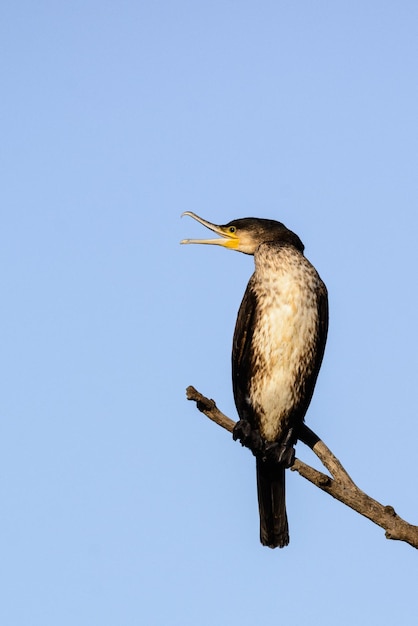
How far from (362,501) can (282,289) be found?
1910 mm

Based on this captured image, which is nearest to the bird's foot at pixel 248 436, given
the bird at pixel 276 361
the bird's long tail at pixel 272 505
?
the bird at pixel 276 361

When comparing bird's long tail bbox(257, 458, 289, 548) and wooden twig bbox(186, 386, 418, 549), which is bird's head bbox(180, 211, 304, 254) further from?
wooden twig bbox(186, 386, 418, 549)

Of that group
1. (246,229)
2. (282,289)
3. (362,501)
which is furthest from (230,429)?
(246,229)

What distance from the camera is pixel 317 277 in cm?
777

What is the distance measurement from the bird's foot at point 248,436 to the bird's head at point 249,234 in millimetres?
1448

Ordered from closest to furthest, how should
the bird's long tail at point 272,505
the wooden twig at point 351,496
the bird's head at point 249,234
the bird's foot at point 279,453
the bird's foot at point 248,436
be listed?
the wooden twig at point 351,496
the bird's foot at point 248,436
the bird's foot at point 279,453
the bird's long tail at point 272,505
the bird's head at point 249,234

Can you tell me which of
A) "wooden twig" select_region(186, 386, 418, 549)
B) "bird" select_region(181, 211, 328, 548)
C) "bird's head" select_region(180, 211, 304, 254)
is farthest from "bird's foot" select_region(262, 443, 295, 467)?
"bird's head" select_region(180, 211, 304, 254)

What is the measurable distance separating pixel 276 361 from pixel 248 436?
0.57 m

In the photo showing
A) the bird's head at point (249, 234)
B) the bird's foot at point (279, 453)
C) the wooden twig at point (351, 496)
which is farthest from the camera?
the bird's head at point (249, 234)

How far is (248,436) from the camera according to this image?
7414mm

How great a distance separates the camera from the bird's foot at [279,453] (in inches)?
294

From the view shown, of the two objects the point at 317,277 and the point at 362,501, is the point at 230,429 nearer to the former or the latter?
the point at 362,501

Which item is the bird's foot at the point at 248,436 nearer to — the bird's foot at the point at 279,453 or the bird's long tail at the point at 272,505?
the bird's foot at the point at 279,453

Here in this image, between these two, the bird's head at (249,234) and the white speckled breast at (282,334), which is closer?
the white speckled breast at (282,334)
